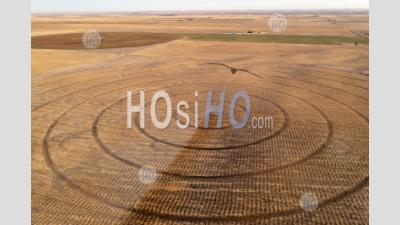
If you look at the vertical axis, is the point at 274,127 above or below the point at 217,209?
above

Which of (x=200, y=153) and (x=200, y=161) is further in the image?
(x=200, y=153)

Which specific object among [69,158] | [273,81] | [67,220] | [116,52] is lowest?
[67,220]

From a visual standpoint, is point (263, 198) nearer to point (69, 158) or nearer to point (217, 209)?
point (217, 209)

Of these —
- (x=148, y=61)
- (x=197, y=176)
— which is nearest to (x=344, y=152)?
(x=197, y=176)

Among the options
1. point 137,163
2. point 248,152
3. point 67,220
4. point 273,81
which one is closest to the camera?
point 67,220
